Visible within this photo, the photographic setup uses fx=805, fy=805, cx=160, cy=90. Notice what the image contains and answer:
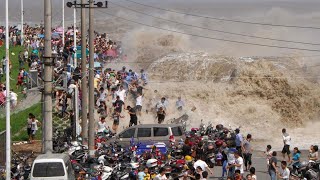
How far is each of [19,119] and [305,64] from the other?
1953cm

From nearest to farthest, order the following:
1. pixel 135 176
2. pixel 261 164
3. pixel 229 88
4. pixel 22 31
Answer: pixel 135 176
pixel 261 164
pixel 229 88
pixel 22 31

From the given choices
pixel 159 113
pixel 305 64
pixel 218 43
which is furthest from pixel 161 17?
pixel 159 113

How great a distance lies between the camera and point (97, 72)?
44.5m

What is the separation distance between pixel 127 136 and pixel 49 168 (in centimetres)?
916

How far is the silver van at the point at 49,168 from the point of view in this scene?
965 inches

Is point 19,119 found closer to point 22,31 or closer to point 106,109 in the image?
point 106,109

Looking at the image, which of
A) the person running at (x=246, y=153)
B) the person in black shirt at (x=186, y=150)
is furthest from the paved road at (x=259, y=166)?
the person in black shirt at (x=186, y=150)

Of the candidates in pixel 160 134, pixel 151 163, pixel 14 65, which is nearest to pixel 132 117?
pixel 160 134

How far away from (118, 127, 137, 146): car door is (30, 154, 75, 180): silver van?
8543 millimetres

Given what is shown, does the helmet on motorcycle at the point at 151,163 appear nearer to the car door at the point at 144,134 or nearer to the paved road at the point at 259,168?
the paved road at the point at 259,168

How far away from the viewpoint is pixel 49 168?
80.6 ft

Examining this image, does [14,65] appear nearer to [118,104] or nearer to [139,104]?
[139,104]

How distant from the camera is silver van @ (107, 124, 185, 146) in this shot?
33156 millimetres

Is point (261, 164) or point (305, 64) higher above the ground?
point (305, 64)
